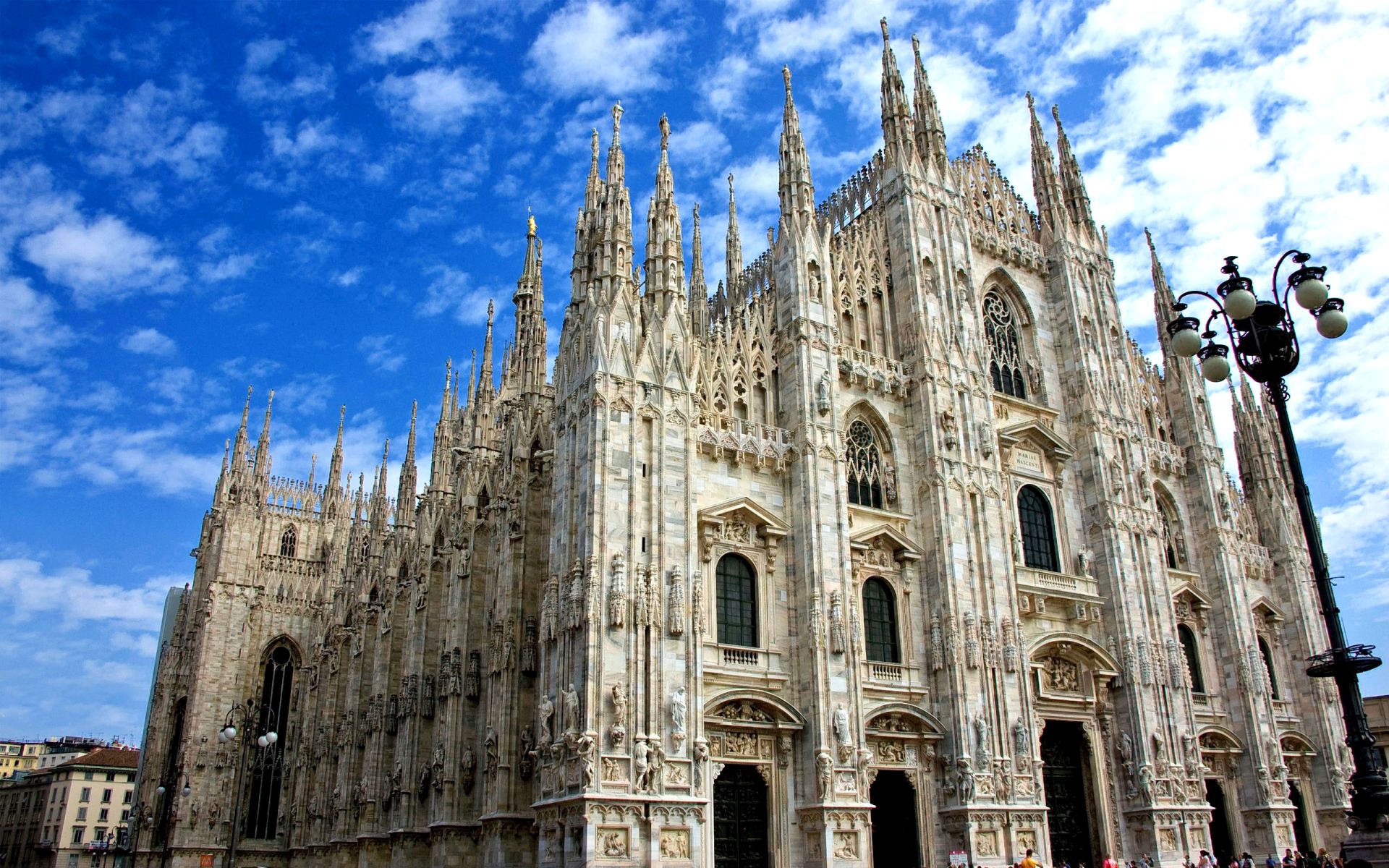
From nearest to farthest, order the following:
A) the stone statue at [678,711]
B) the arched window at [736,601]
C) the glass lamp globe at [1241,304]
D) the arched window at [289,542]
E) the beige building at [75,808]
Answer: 1. the glass lamp globe at [1241,304]
2. the stone statue at [678,711]
3. the arched window at [736,601]
4. the arched window at [289,542]
5. the beige building at [75,808]

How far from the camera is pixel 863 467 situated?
2908cm

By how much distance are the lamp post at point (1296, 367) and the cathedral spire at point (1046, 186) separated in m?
23.2

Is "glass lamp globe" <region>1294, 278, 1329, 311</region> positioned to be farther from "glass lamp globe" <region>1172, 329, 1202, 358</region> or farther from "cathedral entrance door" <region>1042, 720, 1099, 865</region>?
"cathedral entrance door" <region>1042, 720, 1099, 865</region>

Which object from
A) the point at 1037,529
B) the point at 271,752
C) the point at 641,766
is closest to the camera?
the point at 641,766

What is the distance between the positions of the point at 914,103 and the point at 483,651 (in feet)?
73.6

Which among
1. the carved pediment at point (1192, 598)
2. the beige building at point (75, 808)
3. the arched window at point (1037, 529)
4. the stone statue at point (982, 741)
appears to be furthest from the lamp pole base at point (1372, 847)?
the beige building at point (75, 808)

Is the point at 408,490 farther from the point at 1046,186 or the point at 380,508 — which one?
the point at 1046,186

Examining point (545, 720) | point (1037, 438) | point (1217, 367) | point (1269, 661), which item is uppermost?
point (1037, 438)

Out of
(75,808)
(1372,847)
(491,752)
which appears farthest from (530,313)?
(75,808)

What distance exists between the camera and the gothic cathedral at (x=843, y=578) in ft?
76.4

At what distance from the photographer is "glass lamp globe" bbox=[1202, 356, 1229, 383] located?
14672 millimetres

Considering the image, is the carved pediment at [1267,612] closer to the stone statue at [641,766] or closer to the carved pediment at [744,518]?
the carved pediment at [744,518]

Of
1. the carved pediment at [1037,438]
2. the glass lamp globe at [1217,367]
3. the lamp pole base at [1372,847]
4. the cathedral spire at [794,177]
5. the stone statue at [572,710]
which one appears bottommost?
the lamp pole base at [1372,847]

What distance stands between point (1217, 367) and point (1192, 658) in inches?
898
